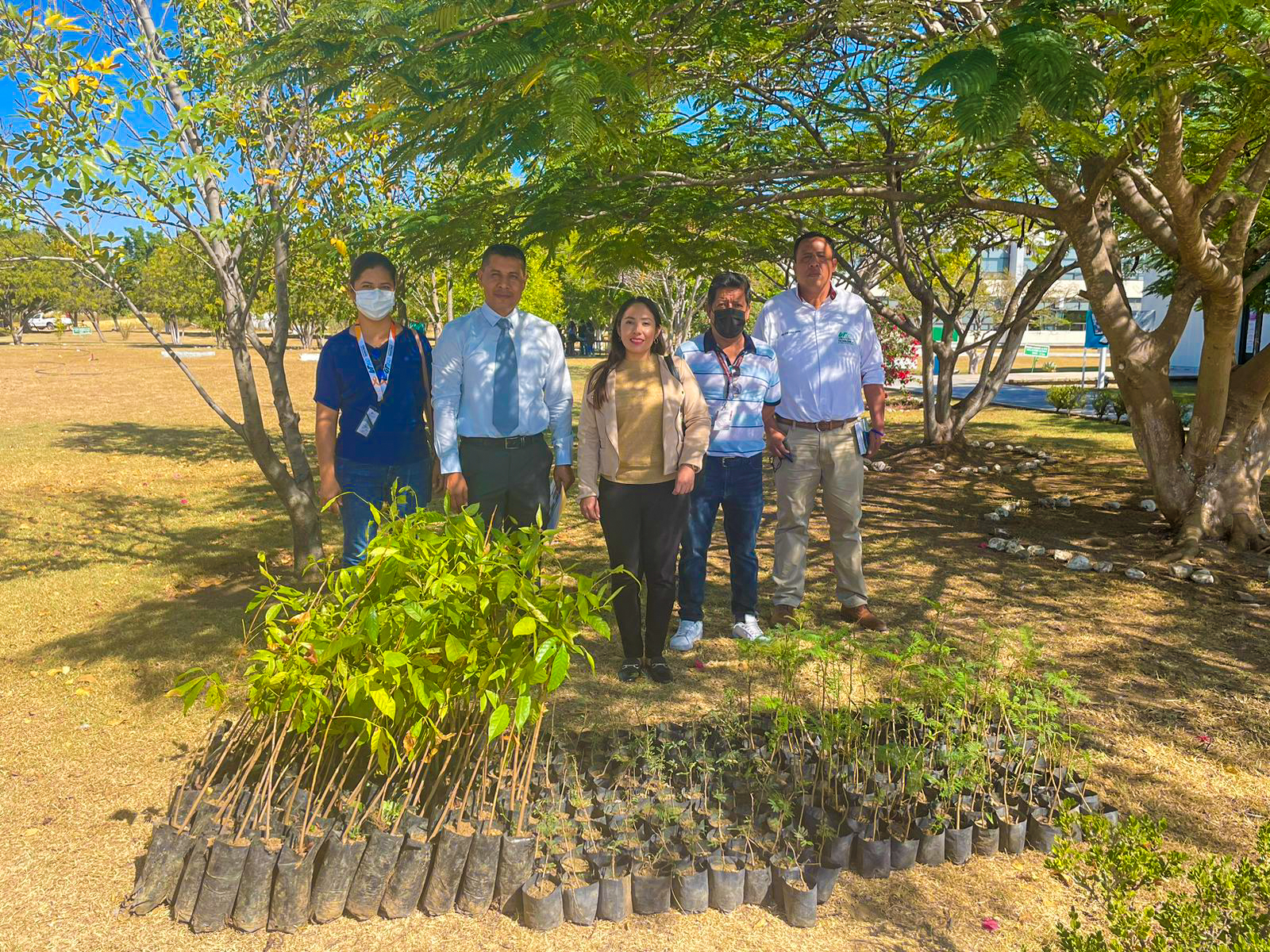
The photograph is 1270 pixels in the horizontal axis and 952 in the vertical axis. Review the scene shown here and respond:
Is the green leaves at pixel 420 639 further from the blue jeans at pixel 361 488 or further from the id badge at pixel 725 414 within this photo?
the id badge at pixel 725 414

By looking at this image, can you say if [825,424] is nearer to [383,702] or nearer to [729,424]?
[729,424]

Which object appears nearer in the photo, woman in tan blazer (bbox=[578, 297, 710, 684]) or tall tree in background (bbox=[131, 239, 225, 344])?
woman in tan blazer (bbox=[578, 297, 710, 684])

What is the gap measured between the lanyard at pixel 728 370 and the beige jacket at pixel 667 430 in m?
0.35

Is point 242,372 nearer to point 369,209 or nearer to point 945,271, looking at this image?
point 369,209

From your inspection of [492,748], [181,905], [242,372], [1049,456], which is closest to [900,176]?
[1049,456]

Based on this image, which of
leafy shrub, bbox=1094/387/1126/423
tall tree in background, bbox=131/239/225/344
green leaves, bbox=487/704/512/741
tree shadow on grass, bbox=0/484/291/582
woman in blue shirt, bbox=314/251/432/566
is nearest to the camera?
green leaves, bbox=487/704/512/741

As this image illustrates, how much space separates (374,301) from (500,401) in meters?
0.74

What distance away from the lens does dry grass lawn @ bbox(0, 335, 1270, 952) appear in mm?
2766

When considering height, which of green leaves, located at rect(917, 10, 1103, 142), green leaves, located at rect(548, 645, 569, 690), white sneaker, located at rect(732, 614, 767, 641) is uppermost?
green leaves, located at rect(917, 10, 1103, 142)

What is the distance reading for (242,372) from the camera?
6.21 m

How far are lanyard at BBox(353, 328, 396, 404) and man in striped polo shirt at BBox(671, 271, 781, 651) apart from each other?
59.8 inches

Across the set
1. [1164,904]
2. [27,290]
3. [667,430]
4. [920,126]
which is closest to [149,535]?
[667,430]

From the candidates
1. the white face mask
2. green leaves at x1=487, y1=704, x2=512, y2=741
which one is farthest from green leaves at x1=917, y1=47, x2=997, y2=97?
the white face mask

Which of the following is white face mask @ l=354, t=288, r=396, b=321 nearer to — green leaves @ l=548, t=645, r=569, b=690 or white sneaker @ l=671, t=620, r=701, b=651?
green leaves @ l=548, t=645, r=569, b=690
